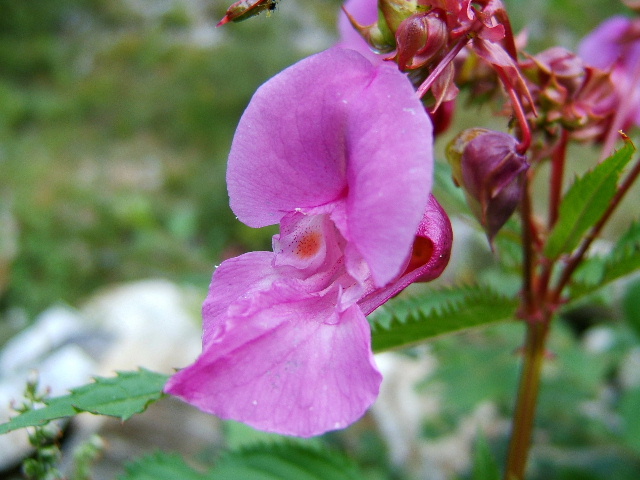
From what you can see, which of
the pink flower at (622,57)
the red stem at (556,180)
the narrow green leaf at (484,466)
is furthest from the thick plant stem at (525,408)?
the pink flower at (622,57)

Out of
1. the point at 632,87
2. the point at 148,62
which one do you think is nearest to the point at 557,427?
the point at 632,87

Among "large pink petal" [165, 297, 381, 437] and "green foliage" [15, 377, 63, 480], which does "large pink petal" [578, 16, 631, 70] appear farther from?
"green foliage" [15, 377, 63, 480]

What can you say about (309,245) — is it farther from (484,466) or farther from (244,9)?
(484,466)

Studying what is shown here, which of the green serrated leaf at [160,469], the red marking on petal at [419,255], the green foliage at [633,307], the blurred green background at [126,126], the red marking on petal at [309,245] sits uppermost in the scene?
the red marking on petal at [309,245]

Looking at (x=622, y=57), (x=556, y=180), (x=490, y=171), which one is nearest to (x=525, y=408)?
(x=556, y=180)

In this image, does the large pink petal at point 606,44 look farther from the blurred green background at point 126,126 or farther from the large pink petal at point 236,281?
the blurred green background at point 126,126
